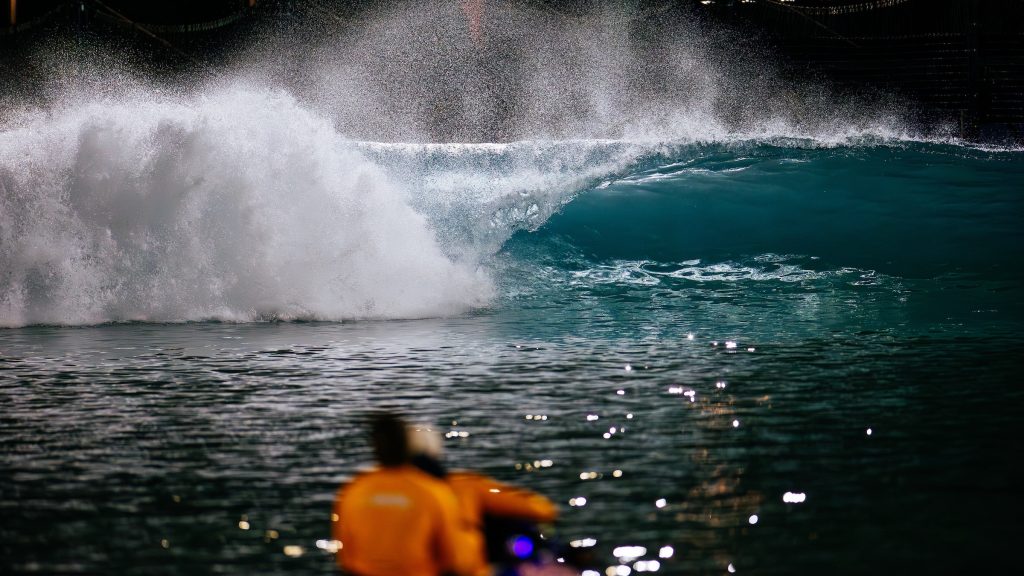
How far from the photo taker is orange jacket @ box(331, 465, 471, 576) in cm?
405

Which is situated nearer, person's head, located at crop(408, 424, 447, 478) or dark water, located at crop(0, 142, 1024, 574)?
person's head, located at crop(408, 424, 447, 478)

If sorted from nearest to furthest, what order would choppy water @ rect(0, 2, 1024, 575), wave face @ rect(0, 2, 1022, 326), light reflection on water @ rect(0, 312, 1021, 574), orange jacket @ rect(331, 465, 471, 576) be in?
orange jacket @ rect(331, 465, 471, 576) → light reflection on water @ rect(0, 312, 1021, 574) → choppy water @ rect(0, 2, 1024, 575) → wave face @ rect(0, 2, 1022, 326)

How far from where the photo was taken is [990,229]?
64.3 ft

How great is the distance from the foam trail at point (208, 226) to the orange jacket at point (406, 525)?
10.5 m

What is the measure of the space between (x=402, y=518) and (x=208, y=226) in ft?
41.3

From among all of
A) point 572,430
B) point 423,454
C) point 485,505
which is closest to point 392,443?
point 423,454

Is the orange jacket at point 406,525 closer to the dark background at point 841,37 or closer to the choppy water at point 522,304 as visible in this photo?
the choppy water at point 522,304

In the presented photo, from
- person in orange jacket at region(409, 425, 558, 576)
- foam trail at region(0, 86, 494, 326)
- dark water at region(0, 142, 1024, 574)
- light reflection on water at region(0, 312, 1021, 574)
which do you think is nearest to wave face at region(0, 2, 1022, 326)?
foam trail at region(0, 86, 494, 326)

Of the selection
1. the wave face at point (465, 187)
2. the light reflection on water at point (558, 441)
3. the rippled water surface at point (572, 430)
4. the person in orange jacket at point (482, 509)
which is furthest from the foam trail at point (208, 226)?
the person in orange jacket at point (482, 509)

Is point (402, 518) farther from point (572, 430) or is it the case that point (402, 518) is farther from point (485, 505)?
point (572, 430)

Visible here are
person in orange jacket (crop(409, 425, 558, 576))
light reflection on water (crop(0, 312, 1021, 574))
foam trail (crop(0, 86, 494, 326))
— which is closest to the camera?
person in orange jacket (crop(409, 425, 558, 576))

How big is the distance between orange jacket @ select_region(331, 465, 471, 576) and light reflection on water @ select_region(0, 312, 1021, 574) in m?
1.26

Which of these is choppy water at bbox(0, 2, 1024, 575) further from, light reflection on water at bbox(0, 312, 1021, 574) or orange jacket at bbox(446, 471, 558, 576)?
orange jacket at bbox(446, 471, 558, 576)

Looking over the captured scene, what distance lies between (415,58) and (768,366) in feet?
81.2
